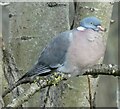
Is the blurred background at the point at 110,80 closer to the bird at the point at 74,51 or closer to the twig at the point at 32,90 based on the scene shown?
the bird at the point at 74,51

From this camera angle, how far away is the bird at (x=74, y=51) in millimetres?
1699

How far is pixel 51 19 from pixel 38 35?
3.6 inches

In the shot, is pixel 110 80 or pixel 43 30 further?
pixel 110 80

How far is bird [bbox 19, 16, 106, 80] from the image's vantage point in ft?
5.57

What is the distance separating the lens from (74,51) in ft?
5.85

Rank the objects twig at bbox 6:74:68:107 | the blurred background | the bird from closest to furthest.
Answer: twig at bbox 6:74:68:107, the bird, the blurred background

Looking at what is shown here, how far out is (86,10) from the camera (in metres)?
1.98

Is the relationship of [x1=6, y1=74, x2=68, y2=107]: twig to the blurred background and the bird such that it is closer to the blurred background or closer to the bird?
the bird

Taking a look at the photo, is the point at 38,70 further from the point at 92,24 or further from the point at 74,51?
the point at 92,24

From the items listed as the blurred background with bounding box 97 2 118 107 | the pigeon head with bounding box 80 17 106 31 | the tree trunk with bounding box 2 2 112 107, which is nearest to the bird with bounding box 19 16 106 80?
the pigeon head with bounding box 80 17 106 31

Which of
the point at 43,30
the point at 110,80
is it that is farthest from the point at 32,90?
the point at 110,80

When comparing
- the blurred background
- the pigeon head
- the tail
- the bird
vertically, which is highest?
the pigeon head

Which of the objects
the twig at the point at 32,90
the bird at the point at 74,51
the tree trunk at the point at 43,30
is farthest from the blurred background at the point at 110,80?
the twig at the point at 32,90

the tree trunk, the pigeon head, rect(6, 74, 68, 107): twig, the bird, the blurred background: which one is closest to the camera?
rect(6, 74, 68, 107): twig
